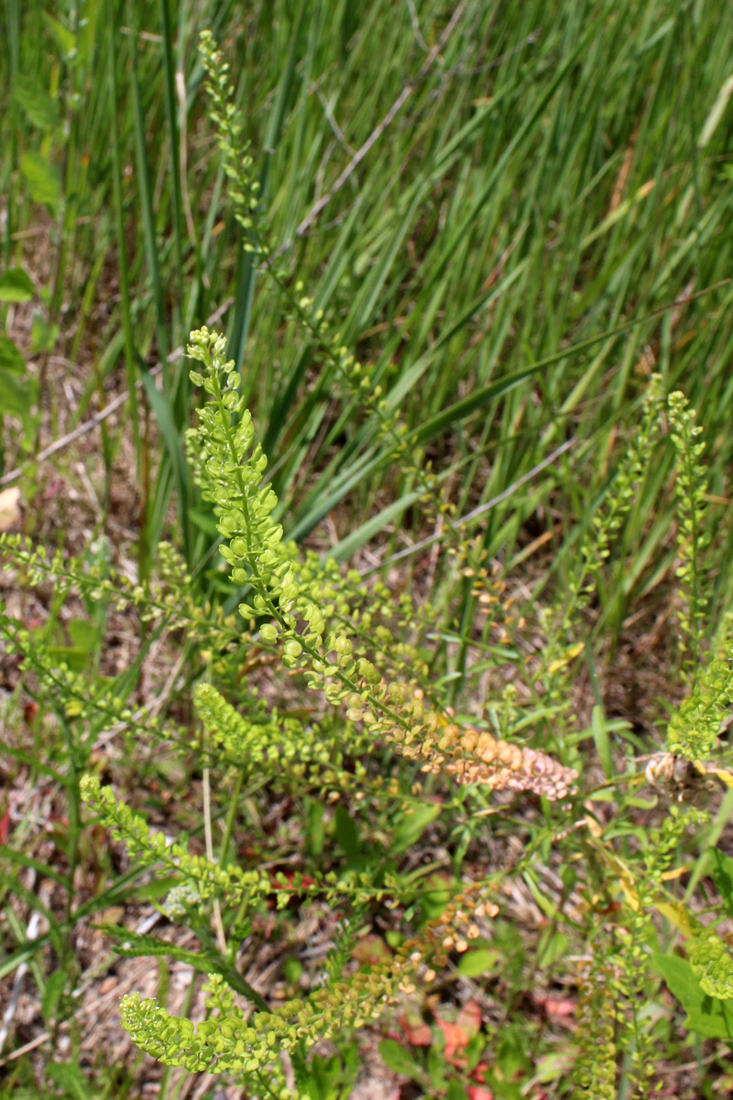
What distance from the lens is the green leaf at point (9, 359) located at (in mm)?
1534

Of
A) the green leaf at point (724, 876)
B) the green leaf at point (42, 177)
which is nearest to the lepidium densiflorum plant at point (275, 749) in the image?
the green leaf at point (724, 876)

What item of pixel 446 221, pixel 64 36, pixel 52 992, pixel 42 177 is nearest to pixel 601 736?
pixel 52 992

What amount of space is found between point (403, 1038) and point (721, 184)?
2102 millimetres

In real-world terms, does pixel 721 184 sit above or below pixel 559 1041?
above

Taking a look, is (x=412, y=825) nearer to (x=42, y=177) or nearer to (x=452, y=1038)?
(x=452, y=1038)

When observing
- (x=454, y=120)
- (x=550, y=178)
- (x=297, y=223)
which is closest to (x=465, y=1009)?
(x=297, y=223)

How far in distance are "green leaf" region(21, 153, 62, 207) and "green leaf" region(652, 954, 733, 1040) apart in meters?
1.60

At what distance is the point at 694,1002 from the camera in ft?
2.91

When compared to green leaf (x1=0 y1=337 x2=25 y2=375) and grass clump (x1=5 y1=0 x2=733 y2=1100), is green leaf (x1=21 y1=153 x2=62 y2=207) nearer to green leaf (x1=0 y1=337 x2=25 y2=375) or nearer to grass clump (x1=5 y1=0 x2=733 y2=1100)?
grass clump (x1=5 y1=0 x2=733 y2=1100)

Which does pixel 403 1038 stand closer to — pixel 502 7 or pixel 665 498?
pixel 665 498

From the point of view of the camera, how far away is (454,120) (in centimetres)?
216

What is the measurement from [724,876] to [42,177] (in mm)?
1591

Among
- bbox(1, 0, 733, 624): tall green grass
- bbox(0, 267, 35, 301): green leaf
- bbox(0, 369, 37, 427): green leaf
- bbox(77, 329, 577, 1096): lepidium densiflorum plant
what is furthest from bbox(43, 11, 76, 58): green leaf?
bbox(77, 329, 577, 1096): lepidium densiflorum plant

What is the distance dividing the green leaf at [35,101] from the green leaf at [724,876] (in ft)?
5.35
